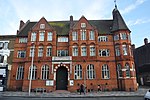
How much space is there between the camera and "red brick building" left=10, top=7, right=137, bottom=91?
98.2 ft

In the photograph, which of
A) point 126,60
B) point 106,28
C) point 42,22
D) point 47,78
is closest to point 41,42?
point 42,22

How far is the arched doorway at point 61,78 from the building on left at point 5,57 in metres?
11.4

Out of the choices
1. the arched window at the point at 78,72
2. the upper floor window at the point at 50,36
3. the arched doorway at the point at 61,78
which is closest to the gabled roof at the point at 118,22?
the arched window at the point at 78,72

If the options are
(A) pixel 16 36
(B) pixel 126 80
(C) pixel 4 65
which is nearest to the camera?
(B) pixel 126 80

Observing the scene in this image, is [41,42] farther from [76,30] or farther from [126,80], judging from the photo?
[126,80]

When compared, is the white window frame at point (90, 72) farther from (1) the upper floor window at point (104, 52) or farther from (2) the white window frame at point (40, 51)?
(2) the white window frame at point (40, 51)

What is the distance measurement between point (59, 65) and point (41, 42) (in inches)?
285

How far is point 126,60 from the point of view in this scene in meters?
30.7

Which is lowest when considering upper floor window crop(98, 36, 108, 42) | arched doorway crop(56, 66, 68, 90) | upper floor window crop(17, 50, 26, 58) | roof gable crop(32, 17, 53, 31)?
arched doorway crop(56, 66, 68, 90)

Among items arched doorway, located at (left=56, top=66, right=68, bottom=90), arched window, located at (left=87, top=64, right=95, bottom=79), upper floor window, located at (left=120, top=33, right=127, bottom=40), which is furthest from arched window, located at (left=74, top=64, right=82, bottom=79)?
upper floor window, located at (left=120, top=33, right=127, bottom=40)

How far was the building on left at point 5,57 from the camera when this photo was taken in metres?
31.6

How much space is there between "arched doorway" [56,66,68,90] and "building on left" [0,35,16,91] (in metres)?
11.4

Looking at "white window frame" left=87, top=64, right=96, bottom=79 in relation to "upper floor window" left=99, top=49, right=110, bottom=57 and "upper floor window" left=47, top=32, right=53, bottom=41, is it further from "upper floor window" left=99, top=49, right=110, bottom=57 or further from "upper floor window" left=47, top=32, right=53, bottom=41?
"upper floor window" left=47, top=32, right=53, bottom=41

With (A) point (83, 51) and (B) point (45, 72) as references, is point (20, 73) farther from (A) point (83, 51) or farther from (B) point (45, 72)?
(A) point (83, 51)
